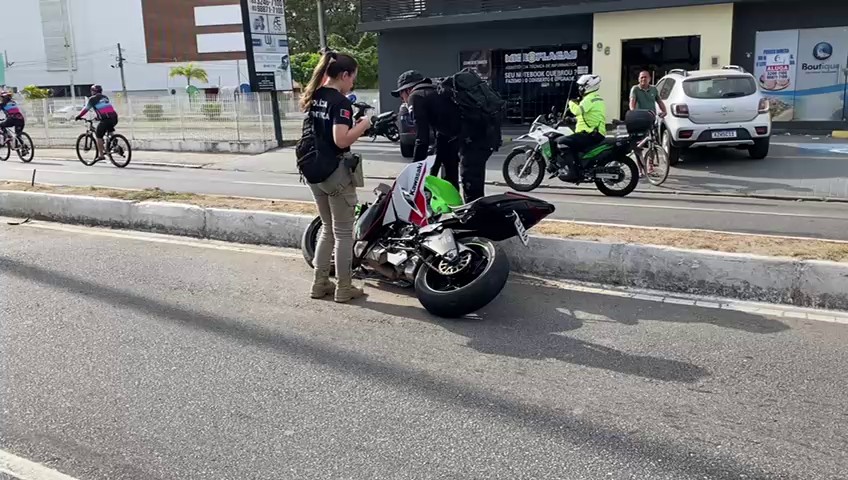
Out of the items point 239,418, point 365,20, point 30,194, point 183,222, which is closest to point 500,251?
point 239,418

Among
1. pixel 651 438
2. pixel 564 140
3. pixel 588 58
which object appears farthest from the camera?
pixel 588 58

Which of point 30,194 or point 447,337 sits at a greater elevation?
point 30,194

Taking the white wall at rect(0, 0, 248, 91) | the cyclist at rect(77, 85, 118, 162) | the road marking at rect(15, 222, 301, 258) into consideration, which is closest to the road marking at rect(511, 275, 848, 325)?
the road marking at rect(15, 222, 301, 258)

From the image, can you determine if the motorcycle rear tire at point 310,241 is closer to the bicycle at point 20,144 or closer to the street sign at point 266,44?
the street sign at point 266,44

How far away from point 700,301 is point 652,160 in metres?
6.69

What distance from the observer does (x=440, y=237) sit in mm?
5086

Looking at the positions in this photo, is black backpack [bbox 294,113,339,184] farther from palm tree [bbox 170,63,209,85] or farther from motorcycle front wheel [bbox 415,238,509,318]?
palm tree [bbox 170,63,209,85]

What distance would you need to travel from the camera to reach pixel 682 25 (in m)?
19.0

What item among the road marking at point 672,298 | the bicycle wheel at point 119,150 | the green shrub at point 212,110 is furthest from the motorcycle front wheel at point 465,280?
the green shrub at point 212,110

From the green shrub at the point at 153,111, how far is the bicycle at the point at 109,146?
14.3ft

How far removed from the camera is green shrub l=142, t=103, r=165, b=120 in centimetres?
2077

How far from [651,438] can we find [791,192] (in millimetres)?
8895

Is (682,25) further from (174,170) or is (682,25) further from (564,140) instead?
(174,170)

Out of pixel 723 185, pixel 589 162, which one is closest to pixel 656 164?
pixel 723 185
